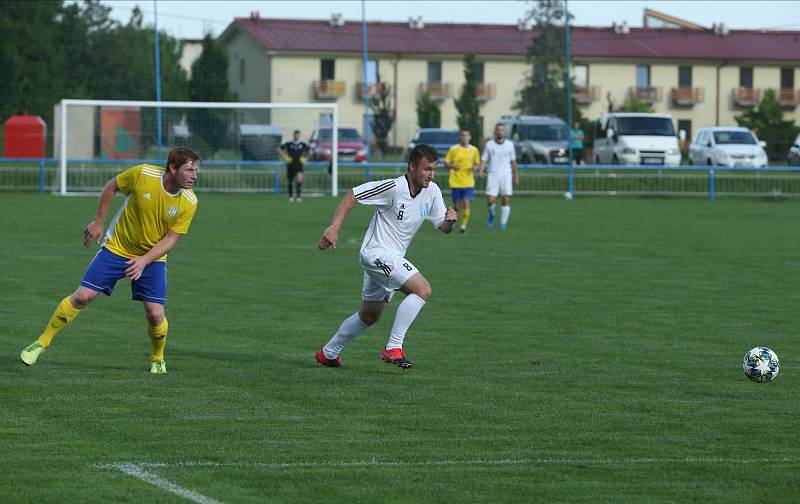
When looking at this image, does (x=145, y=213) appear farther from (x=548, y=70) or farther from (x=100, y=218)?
(x=548, y=70)

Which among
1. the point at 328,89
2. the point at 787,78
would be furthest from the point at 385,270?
the point at 787,78

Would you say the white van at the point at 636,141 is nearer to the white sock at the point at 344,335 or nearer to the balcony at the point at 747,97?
the balcony at the point at 747,97

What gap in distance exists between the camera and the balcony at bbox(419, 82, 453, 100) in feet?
215

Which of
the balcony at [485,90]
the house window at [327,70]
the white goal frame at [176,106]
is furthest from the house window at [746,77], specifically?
the white goal frame at [176,106]

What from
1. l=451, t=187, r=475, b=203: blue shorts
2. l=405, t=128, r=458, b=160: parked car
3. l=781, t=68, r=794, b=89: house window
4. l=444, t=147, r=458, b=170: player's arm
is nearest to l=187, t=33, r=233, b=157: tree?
l=405, t=128, r=458, b=160: parked car

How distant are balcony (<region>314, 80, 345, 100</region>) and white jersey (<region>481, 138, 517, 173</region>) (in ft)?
111

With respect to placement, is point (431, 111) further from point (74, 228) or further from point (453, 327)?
point (453, 327)

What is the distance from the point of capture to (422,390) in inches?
356

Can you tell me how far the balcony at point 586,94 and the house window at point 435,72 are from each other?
673 centimetres

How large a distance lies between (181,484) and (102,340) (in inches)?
207

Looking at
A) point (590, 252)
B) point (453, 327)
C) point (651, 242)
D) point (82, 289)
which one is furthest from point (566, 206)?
point (82, 289)

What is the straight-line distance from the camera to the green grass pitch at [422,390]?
253 inches

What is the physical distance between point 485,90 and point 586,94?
12.6 meters

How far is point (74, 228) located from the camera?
24594 mm
